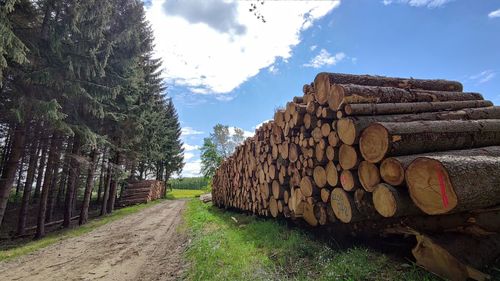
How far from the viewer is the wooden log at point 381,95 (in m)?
4.63

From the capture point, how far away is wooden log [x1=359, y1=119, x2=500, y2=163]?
144 inches

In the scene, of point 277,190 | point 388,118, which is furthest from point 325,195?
point 277,190

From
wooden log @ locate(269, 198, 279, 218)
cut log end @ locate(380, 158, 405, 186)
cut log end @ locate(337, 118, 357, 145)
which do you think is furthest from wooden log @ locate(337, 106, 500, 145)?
wooden log @ locate(269, 198, 279, 218)

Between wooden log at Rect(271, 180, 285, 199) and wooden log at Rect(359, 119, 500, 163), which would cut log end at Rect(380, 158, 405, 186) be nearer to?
wooden log at Rect(359, 119, 500, 163)

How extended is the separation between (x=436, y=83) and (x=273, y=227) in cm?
491

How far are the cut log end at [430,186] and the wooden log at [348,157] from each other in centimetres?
99

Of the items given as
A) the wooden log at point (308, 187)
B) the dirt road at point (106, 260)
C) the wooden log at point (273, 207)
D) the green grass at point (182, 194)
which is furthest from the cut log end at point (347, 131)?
the green grass at point (182, 194)

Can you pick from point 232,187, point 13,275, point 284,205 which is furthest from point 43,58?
point 284,205

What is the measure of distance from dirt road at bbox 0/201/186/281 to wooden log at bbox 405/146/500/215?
4245mm

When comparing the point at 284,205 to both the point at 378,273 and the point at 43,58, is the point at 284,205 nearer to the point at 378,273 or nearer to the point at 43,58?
the point at 378,273

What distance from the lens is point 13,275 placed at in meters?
5.93

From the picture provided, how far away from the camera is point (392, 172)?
3.51 meters

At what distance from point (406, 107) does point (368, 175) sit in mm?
1644

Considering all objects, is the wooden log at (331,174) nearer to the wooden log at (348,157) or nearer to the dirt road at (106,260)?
the wooden log at (348,157)
